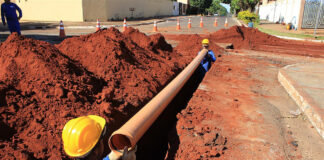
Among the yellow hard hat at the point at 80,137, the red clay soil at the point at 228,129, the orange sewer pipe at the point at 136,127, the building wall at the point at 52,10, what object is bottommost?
the red clay soil at the point at 228,129

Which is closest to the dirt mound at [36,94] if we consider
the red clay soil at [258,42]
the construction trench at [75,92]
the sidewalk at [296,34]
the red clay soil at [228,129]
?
the construction trench at [75,92]

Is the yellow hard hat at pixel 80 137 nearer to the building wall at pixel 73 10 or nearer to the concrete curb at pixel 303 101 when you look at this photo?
the concrete curb at pixel 303 101

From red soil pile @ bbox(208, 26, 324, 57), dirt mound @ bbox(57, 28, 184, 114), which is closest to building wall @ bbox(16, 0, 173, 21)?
red soil pile @ bbox(208, 26, 324, 57)

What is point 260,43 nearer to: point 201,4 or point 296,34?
point 296,34

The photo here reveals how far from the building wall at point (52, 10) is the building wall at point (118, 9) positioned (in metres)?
0.74

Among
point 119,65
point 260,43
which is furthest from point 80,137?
point 260,43

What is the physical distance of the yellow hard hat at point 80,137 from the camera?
1476 millimetres

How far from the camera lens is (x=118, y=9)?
74.4ft

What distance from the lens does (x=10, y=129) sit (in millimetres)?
1951

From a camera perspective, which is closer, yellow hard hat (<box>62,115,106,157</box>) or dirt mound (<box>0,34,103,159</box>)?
yellow hard hat (<box>62,115,106,157</box>)

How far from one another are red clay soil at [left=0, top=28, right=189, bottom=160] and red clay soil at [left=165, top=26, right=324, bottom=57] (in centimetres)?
596

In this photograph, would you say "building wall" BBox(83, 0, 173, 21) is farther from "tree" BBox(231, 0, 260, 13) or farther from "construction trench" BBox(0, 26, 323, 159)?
"construction trench" BBox(0, 26, 323, 159)

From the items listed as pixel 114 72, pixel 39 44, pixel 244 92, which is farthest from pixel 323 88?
pixel 39 44

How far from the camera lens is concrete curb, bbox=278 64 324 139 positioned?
2799mm
